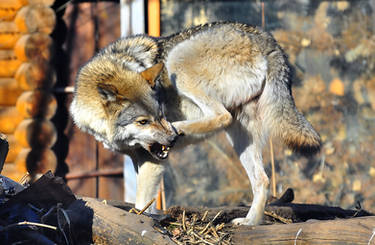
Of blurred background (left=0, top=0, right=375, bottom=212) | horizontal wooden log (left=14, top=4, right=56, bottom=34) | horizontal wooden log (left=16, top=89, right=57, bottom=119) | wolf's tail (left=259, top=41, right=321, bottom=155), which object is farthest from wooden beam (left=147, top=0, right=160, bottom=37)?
wolf's tail (left=259, top=41, right=321, bottom=155)

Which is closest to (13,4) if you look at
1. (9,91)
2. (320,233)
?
(9,91)

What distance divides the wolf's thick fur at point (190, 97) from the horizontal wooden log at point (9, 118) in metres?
2.64

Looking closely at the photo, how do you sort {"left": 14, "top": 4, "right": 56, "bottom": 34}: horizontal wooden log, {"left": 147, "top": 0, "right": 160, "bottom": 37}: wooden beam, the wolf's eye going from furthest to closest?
1. {"left": 147, "top": 0, "right": 160, "bottom": 37}: wooden beam
2. {"left": 14, "top": 4, "right": 56, "bottom": 34}: horizontal wooden log
3. the wolf's eye

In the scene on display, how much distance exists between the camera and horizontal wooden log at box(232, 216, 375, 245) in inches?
112

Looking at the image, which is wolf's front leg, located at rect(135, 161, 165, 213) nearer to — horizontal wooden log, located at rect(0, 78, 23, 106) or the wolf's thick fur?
the wolf's thick fur

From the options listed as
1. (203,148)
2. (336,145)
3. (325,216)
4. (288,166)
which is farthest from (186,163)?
(325,216)

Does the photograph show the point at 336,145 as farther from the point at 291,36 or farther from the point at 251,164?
the point at 251,164

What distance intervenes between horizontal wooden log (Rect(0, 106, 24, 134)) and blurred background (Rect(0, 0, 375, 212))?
7cm

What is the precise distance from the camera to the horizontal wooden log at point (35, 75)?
6.51 m

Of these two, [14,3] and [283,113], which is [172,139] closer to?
[283,113]

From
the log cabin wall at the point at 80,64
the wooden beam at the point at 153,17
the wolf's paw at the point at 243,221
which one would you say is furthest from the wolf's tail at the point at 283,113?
the log cabin wall at the point at 80,64

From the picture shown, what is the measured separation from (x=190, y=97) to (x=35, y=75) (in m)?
3.19

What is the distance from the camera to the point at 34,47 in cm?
659

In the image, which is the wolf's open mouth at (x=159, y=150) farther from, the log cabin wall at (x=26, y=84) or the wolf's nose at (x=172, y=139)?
the log cabin wall at (x=26, y=84)
